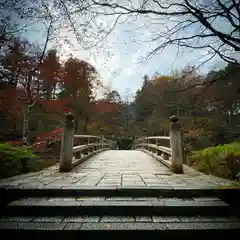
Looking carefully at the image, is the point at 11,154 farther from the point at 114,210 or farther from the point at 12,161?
the point at 114,210

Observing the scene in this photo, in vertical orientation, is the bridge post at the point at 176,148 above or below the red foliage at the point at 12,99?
below

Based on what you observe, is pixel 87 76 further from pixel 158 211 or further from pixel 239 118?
pixel 158 211

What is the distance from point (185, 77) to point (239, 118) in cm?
1519

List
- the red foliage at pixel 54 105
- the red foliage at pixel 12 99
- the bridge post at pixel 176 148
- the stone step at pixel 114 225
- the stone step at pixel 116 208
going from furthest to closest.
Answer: the red foliage at pixel 54 105
the red foliage at pixel 12 99
the bridge post at pixel 176 148
the stone step at pixel 116 208
the stone step at pixel 114 225

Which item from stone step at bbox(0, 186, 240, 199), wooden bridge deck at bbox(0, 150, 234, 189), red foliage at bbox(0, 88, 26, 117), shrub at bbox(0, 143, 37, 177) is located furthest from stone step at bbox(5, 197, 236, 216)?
red foliage at bbox(0, 88, 26, 117)

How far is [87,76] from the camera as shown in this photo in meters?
21.7

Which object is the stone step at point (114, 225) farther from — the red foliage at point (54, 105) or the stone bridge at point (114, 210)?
the red foliage at point (54, 105)

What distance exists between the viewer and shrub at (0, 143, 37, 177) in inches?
199

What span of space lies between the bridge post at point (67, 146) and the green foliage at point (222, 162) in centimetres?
325

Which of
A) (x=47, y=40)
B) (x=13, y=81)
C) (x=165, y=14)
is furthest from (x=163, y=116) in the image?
(x=165, y=14)

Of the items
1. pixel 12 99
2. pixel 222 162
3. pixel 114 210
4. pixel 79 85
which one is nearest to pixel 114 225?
pixel 114 210

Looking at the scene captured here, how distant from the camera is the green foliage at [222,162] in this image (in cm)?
475

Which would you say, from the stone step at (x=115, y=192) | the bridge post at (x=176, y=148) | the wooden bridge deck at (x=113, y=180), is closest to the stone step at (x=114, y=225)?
A: the stone step at (x=115, y=192)

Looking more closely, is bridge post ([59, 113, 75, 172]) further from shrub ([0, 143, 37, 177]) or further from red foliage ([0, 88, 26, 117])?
red foliage ([0, 88, 26, 117])
